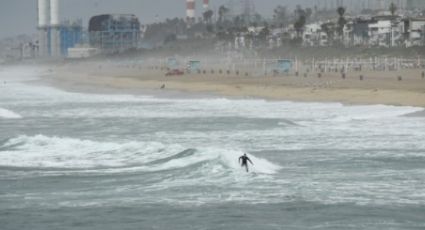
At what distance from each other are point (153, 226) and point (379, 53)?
285 feet

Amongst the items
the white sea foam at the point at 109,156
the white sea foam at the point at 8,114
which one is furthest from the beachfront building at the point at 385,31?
the white sea foam at the point at 109,156

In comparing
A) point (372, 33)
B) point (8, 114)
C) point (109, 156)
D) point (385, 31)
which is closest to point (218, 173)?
point (109, 156)

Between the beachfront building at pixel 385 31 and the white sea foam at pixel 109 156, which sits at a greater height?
the beachfront building at pixel 385 31

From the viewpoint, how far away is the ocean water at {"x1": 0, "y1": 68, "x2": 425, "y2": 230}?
15605 mm

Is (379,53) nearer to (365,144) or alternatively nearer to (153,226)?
(365,144)

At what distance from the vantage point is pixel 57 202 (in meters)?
17.4

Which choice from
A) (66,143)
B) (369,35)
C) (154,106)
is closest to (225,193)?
(66,143)

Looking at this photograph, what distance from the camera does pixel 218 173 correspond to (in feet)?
68.3

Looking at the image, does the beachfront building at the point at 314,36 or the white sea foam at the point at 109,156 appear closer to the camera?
the white sea foam at the point at 109,156

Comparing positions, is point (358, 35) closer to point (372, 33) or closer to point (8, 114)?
point (372, 33)

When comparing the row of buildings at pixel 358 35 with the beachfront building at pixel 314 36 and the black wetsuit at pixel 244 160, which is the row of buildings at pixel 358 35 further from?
the black wetsuit at pixel 244 160

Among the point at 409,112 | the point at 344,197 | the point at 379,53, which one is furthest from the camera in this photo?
the point at 379,53

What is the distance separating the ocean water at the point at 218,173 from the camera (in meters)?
15.6

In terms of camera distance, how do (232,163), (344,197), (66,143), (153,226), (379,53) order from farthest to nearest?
(379,53) < (66,143) < (232,163) < (344,197) < (153,226)
